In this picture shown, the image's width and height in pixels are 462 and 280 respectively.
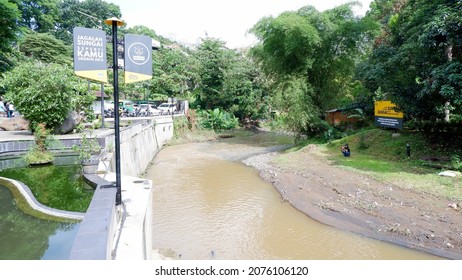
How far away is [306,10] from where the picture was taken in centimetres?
2077

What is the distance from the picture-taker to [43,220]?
5758mm

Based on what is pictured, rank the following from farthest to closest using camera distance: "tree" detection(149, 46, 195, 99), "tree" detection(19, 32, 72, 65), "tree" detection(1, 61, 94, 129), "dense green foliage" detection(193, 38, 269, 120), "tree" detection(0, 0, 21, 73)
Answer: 1. "tree" detection(149, 46, 195, 99)
2. "tree" detection(19, 32, 72, 65)
3. "dense green foliage" detection(193, 38, 269, 120)
4. "tree" detection(1, 61, 94, 129)
5. "tree" detection(0, 0, 21, 73)

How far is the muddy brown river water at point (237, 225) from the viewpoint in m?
8.22

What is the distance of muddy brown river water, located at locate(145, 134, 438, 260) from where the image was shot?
8219 millimetres

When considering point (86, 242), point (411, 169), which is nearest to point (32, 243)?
point (86, 242)

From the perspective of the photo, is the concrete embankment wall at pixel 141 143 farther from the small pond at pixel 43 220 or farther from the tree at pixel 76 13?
the tree at pixel 76 13

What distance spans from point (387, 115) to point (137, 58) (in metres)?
15.7

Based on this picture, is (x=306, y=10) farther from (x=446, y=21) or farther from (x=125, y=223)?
(x=125, y=223)

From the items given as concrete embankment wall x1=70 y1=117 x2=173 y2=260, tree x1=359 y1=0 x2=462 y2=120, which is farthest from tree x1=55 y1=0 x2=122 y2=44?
concrete embankment wall x1=70 y1=117 x2=173 y2=260

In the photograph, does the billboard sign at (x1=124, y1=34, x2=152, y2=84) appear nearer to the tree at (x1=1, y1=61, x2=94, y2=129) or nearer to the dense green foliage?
the tree at (x1=1, y1=61, x2=94, y2=129)

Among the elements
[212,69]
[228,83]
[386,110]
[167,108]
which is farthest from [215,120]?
[386,110]

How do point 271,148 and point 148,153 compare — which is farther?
point 271,148

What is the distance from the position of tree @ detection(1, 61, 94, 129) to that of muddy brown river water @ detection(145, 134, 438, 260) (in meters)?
5.23

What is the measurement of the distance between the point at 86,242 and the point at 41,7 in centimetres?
4710
